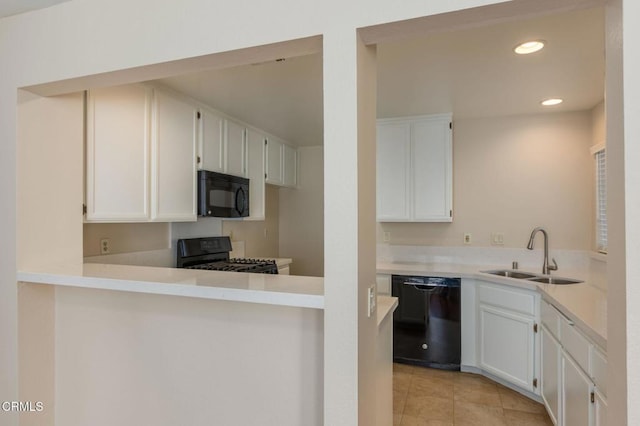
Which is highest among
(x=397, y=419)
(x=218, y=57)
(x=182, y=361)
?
(x=218, y=57)

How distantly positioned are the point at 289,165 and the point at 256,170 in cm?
86

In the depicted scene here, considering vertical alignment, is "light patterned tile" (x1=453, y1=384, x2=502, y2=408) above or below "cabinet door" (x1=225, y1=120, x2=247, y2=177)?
below

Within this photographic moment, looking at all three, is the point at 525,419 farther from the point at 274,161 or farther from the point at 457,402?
the point at 274,161

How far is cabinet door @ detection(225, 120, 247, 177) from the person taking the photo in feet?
10.5

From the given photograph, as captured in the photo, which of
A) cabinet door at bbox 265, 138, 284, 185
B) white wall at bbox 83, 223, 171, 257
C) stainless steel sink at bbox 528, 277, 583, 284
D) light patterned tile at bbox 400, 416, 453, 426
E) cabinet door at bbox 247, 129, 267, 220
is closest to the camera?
white wall at bbox 83, 223, 171, 257

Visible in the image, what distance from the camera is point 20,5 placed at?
1578 mm

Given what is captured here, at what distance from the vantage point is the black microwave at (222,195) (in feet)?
9.19

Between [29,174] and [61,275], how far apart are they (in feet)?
1.75

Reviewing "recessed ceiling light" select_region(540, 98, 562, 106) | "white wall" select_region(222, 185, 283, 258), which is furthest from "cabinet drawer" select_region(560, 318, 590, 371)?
"white wall" select_region(222, 185, 283, 258)

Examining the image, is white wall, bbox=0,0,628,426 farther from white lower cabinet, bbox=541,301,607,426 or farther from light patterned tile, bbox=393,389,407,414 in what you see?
light patterned tile, bbox=393,389,407,414

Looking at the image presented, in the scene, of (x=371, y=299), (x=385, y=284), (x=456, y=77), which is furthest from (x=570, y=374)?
(x=456, y=77)

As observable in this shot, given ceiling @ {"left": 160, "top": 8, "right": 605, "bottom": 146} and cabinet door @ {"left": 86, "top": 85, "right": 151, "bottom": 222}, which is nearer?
ceiling @ {"left": 160, "top": 8, "right": 605, "bottom": 146}

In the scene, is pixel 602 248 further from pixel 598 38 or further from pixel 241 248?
pixel 241 248

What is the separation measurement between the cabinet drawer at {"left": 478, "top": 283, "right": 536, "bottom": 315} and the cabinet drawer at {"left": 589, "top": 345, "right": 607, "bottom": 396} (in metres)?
1.04
